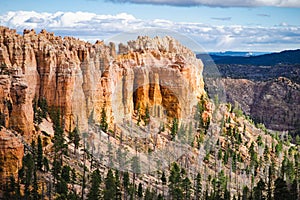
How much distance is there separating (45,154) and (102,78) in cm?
1564

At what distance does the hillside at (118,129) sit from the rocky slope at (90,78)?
0.13 metres

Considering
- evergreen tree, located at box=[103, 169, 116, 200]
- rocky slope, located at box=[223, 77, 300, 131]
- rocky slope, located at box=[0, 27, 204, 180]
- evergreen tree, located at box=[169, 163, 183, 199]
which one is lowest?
rocky slope, located at box=[223, 77, 300, 131]

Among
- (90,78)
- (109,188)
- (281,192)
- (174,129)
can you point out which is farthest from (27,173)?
(174,129)

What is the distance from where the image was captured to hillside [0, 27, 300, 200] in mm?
45719

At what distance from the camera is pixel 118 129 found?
201ft

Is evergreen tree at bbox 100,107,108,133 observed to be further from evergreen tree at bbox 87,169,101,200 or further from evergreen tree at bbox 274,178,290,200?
→ evergreen tree at bbox 274,178,290,200

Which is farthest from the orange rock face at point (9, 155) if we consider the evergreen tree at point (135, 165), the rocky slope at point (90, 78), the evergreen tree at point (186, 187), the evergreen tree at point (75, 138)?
the evergreen tree at point (186, 187)

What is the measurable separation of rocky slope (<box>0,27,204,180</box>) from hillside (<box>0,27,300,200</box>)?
13 cm

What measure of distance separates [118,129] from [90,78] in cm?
699

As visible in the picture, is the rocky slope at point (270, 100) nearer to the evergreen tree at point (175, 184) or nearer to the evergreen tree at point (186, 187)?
the evergreen tree at point (175, 184)

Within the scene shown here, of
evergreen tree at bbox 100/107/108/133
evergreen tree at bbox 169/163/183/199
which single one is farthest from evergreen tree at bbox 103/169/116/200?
evergreen tree at bbox 100/107/108/133

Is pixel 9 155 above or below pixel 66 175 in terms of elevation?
above

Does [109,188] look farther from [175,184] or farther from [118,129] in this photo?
[118,129]

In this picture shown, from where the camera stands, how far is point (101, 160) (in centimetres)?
5328
